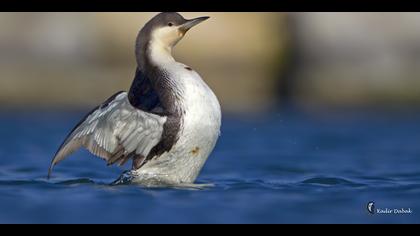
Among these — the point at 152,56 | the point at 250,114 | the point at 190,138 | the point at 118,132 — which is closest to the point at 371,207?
the point at 190,138

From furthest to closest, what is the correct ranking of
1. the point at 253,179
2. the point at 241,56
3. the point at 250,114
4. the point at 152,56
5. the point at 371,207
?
the point at 241,56 < the point at 250,114 < the point at 253,179 < the point at 152,56 < the point at 371,207

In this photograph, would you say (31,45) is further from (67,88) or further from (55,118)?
(55,118)

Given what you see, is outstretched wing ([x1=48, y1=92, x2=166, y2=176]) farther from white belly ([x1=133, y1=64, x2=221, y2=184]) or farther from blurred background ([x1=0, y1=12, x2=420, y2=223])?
blurred background ([x1=0, y1=12, x2=420, y2=223])

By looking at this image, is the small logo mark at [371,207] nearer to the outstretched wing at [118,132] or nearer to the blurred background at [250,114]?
the blurred background at [250,114]

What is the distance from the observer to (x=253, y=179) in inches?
375

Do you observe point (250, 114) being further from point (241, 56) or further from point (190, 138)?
point (190, 138)

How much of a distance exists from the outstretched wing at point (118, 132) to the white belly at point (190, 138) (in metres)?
0.18

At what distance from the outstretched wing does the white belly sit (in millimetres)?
184

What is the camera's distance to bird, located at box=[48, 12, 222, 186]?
7668 millimetres

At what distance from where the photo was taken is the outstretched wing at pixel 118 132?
771 cm

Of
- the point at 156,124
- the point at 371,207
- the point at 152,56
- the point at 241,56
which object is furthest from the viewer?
the point at 241,56

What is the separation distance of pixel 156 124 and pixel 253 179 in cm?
210
